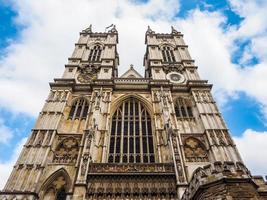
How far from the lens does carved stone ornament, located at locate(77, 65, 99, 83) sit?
21531 millimetres

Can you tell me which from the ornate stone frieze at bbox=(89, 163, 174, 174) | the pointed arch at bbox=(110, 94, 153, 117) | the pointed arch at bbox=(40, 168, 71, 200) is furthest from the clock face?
the pointed arch at bbox=(40, 168, 71, 200)

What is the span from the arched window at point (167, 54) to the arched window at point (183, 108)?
7035 mm

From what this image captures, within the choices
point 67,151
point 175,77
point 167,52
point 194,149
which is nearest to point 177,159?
point 194,149

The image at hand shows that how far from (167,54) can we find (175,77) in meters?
5.07

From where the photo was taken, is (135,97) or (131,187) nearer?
(131,187)

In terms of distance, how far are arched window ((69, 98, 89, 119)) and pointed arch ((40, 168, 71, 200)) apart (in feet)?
A: 17.0

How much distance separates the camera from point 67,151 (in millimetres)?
15250

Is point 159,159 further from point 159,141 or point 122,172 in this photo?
point 122,172

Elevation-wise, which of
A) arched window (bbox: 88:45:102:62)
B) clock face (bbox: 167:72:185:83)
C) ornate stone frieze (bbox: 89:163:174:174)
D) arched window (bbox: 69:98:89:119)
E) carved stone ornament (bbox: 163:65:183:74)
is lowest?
ornate stone frieze (bbox: 89:163:174:174)

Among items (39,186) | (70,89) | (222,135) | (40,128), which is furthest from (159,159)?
(70,89)

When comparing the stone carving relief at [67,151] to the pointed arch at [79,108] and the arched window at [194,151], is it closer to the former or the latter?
the pointed arch at [79,108]

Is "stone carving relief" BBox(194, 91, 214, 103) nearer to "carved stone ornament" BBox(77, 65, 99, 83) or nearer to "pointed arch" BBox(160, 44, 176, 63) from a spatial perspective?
"pointed arch" BBox(160, 44, 176, 63)

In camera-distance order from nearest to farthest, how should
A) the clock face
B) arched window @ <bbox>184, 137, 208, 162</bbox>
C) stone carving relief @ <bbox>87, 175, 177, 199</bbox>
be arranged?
stone carving relief @ <bbox>87, 175, 177, 199</bbox> < arched window @ <bbox>184, 137, 208, 162</bbox> < the clock face

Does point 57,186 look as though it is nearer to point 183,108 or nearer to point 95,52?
point 183,108
